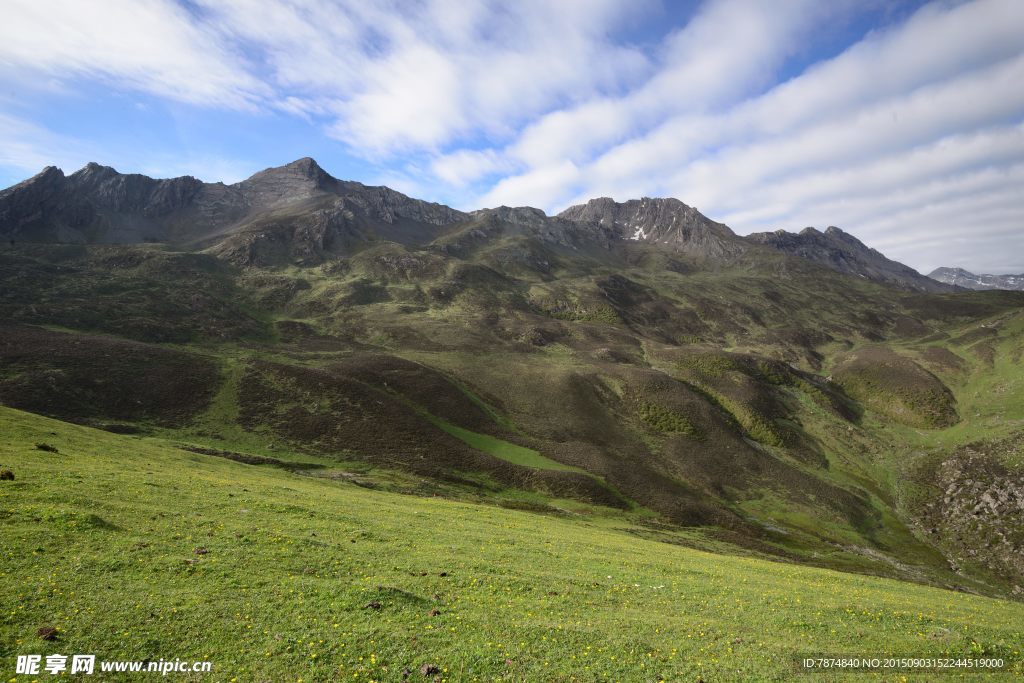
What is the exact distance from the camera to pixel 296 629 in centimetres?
1650

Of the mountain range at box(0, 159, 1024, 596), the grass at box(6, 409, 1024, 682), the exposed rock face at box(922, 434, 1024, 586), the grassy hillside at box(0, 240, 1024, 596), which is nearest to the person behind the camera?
the grass at box(6, 409, 1024, 682)

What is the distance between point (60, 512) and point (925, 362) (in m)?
226

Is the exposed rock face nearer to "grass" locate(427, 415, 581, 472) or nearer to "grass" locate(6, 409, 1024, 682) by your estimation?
"grass" locate(6, 409, 1024, 682)

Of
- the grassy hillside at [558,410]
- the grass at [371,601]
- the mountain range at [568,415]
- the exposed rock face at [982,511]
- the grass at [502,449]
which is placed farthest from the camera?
the grass at [502,449]

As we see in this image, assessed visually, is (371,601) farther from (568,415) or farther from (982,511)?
(982,511)

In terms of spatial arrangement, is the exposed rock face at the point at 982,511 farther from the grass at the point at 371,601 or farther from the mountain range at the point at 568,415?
the grass at the point at 371,601

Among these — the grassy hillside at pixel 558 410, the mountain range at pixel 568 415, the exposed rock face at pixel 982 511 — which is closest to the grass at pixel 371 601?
the mountain range at pixel 568 415

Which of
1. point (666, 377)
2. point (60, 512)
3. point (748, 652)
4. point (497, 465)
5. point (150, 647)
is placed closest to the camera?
point (150, 647)

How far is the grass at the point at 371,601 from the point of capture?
15039 millimetres

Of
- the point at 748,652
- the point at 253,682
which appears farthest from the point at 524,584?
the point at 253,682

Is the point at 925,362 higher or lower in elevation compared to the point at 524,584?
higher

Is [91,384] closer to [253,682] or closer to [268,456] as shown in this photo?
[268,456]

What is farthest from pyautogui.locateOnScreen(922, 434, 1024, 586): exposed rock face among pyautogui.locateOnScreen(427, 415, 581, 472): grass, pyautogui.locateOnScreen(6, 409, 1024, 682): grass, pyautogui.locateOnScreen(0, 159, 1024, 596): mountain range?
pyautogui.locateOnScreen(427, 415, 581, 472): grass

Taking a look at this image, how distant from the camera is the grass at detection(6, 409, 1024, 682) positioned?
15.0 metres
